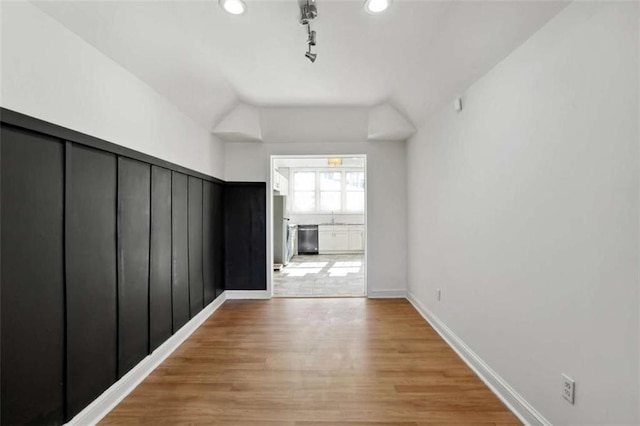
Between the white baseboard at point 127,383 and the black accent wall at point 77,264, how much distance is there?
0.04 m

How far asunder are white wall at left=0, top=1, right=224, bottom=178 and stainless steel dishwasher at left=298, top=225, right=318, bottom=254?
5.74m

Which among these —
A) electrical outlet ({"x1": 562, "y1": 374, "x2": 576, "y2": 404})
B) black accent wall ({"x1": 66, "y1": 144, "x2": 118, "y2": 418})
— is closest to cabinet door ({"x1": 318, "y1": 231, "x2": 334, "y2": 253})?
black accent wall ({"x1": 66, "y1": 144, "x2": 118, "y2": 418})

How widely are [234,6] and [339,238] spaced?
6691 mm

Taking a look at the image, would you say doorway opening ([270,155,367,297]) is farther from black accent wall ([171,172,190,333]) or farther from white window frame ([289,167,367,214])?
black accent wall ([171,172,190,333])

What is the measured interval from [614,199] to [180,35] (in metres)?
2.73

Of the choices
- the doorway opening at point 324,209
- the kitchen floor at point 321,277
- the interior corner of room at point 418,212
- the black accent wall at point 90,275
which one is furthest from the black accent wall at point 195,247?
the doorway opening at point 324,209

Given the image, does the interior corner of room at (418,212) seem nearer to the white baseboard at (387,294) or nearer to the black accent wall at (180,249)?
the black accent wall at (180,249)

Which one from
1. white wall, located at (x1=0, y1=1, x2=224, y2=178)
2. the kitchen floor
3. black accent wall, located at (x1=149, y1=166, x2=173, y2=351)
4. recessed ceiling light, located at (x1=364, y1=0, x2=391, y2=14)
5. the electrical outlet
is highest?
recessed ceiling light, located at (x1=364, y1=0, x2=391, y2=14)

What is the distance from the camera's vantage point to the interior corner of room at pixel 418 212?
1223 millimetres

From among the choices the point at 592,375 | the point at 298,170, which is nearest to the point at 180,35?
the point at 592,375

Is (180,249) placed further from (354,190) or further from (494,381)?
(354,190)

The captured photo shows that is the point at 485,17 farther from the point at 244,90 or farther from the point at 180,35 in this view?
the point at 244,90

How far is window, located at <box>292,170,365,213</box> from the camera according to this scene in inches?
331

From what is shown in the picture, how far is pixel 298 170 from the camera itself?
840 cm
